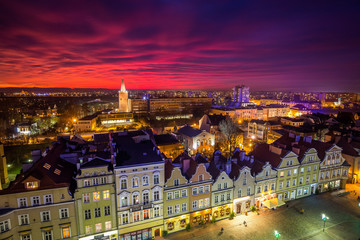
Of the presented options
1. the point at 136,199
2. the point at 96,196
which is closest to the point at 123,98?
the point at 136,199

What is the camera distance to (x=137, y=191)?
3347 centimetres

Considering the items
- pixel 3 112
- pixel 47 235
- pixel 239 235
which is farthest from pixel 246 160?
pixel 3 112

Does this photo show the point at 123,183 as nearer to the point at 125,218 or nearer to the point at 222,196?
the point at 125,218

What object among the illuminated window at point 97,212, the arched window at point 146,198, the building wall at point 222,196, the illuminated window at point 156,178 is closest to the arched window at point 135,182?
the arched window at point 146,198

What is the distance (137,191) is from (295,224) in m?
30.5

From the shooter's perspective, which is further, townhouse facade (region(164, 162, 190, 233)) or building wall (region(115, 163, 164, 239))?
townhouse facade (region(164, 162, 190, 233))

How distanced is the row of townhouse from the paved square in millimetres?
2147

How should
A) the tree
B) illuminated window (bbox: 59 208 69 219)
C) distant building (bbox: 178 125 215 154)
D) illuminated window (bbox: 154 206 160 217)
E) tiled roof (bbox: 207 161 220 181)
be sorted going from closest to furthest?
1. illuminated window (bbox: 59 208 69 219)
2. illuminated window (bbox: 154 206 160 217)
3. tiled roof (bbox: 207 161 220 181)
4. distant building (bbox: 178 125 215 154)
5. the tree

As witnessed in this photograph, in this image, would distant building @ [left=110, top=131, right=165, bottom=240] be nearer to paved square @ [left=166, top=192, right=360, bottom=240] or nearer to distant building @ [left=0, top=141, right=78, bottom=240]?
paved square @ [left=166, top=192, right=360, bottom=240]

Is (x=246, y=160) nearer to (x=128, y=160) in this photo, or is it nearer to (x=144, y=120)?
(x=128, y=160)

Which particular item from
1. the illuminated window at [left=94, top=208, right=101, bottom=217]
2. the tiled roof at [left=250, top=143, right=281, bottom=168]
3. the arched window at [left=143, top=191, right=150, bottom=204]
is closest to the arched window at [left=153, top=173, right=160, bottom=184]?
the arched window at [left=143, top=191, right=150, bottom=204]

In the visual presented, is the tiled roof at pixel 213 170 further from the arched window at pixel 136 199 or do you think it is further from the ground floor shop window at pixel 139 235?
the ground floor shop window at pixel 139 235

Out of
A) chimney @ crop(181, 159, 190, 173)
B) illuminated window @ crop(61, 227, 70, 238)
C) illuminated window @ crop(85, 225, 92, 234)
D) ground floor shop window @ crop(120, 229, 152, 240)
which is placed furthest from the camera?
chimney @ crop(181, 159, 190, 173)

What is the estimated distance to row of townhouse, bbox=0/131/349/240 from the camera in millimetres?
28641
